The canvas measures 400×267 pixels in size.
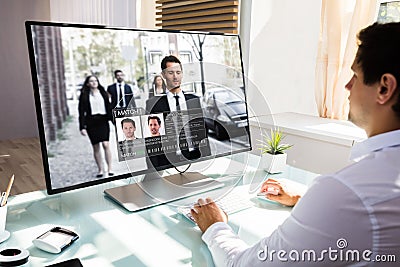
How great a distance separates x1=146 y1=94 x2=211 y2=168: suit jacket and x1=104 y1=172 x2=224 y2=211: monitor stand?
0.10 meters

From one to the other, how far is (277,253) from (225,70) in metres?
0.84

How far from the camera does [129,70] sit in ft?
3.90

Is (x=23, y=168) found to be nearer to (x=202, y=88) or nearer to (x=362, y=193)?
(x=202, y=88)

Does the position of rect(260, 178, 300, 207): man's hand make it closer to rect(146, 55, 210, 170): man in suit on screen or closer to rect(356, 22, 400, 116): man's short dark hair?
rect(146, 55, 210, 170): man in suit on screen

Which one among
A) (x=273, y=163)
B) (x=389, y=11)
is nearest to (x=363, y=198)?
(x=273, y=163)

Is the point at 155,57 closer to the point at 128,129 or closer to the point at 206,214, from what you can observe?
the point at 128,129

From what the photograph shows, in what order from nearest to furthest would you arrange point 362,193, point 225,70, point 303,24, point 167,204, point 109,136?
point 362,193 < point 109,136 < point 167,204 < point 225,70 < point 303,24

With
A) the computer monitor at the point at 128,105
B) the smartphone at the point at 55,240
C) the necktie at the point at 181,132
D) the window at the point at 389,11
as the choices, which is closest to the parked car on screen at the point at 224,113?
the computer monitor at the point at 128,105

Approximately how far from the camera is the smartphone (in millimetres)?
966

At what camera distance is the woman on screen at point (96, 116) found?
1.11 metres

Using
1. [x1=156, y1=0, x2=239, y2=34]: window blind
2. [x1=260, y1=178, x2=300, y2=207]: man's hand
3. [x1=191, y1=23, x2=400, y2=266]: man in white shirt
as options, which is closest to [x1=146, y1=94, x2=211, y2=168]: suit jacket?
[x1=260, y1=178, x2=300, y2=207]: man's hand

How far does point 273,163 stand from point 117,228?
79cm

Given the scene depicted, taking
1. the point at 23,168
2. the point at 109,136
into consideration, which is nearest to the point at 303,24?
the point at 109,136

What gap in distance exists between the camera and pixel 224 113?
1452 mm
